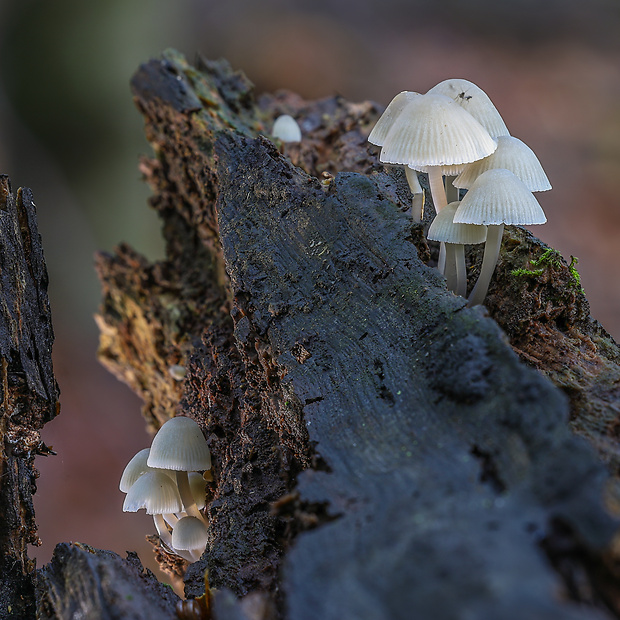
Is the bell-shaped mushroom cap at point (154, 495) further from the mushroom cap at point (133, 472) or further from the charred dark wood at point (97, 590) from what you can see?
the charred dark wood at point (97, 590)

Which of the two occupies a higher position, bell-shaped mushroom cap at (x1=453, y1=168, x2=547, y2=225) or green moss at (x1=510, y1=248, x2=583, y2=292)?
bell-shaped mushroom cap at (x1=453, y1=168, x2=547, y2=225)

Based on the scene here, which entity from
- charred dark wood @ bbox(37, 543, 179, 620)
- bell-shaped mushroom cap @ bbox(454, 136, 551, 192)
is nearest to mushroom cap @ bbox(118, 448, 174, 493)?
charred dark wood @ bbox(37, 543, 179, 620)

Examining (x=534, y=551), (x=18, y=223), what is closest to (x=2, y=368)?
(x=18, y=223)

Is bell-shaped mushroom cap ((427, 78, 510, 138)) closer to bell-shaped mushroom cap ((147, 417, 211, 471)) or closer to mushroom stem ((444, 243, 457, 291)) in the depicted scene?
mushroom stem ((444, 243, 457, 291))

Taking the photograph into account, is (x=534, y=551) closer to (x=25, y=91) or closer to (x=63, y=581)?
(x=63, y=581)

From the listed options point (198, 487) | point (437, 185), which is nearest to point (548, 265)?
point (437, 185)
